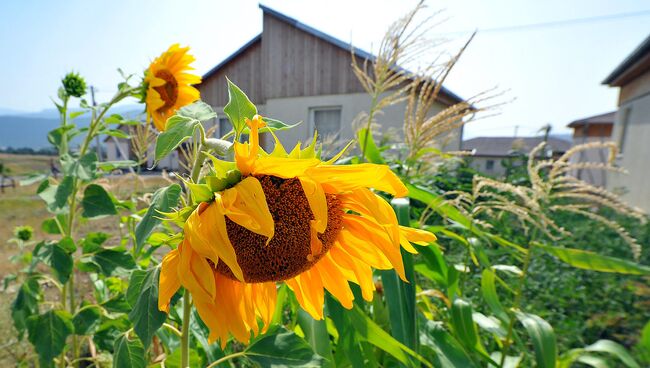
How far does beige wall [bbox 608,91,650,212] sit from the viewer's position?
595cm

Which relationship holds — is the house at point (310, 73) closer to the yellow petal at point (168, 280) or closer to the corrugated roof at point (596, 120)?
the yellow petal at point (168, 280)

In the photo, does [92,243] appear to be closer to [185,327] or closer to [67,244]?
[67,244]

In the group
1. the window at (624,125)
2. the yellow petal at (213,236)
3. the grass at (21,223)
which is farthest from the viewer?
the window at (624,125)

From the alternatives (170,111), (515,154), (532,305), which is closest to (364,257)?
(170,111)

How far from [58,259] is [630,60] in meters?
8.26

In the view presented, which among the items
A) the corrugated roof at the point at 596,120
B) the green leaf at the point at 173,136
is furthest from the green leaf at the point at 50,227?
the corrugated roof at the point at 596,120

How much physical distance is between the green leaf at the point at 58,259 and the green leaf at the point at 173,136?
70 cm

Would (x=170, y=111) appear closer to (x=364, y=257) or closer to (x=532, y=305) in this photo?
(x=364, y=257)

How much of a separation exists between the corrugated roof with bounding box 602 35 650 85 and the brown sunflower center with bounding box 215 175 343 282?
695cm

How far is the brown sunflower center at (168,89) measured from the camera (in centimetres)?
113

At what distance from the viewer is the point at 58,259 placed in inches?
36.0

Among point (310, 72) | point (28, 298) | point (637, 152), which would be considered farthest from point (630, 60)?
point (28, 298)

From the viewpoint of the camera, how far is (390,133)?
10.1 feet

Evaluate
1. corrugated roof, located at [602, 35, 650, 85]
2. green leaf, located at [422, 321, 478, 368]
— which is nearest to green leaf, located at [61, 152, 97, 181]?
green leaf, located at [422, 321, 478, 368]
